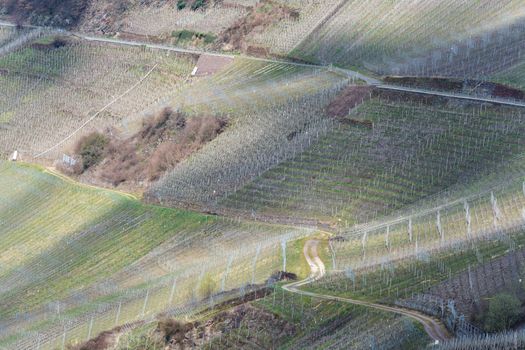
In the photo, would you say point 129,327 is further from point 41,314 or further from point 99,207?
point 99,207

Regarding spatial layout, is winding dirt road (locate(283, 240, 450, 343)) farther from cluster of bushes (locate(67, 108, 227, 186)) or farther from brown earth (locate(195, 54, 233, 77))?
brown earth (locate(195, 54, 233, 77))

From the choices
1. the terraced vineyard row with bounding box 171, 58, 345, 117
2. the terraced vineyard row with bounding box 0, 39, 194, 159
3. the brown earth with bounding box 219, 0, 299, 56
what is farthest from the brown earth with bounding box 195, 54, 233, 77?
the brown earth with bounding box 219, 0, 299, 56

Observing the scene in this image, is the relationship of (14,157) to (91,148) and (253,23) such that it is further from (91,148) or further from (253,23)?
(253,23)

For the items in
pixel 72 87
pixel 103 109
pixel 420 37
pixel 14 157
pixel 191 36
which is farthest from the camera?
pixel 191 36

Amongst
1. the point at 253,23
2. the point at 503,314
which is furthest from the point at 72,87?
the point at 503,314

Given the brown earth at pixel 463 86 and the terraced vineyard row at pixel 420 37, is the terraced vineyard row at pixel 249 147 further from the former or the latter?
the brown earth at pixel 463 86

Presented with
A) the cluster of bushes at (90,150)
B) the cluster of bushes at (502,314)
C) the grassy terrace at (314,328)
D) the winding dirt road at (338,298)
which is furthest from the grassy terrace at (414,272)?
the cluster of bushes at (90,150)
